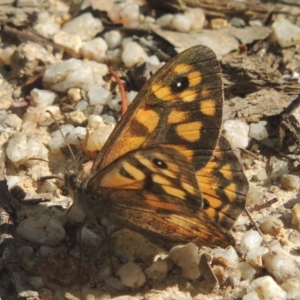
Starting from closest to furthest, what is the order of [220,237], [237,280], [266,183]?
[220,237] → [237,280] → [266,183]

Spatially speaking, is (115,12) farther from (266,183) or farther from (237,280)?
(237,280)

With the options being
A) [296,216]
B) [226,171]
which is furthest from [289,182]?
[226,171]

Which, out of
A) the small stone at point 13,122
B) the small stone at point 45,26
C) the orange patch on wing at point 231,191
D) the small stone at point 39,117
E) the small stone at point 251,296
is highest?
the orange patch on wing at point 231,191

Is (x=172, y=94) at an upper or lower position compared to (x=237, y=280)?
upper

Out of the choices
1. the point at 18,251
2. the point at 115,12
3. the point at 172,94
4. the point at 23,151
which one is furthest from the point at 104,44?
the point at 18,251

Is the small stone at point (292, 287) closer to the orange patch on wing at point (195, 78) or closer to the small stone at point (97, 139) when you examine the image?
the orange patch on wing at point (195, 78)

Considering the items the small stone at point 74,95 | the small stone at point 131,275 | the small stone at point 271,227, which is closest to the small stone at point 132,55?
the small stone at point 74,95

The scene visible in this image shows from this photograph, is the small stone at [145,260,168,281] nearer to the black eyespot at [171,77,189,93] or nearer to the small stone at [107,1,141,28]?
the black eyespot at [171,77,189,93]
